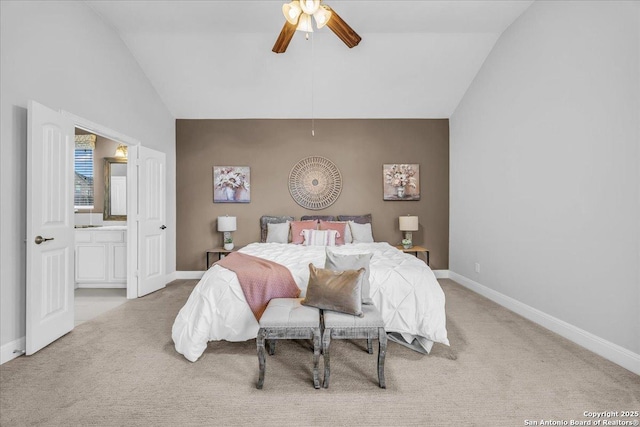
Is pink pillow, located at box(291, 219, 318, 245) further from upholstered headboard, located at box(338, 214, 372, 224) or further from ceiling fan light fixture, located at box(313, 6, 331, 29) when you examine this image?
ceiling fan light fixture, located at box(313, 6, 331, 29)

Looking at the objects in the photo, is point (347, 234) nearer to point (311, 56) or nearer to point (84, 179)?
point (311, 56)

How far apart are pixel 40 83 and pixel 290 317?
119 inches

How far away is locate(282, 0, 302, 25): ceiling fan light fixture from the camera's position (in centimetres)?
231

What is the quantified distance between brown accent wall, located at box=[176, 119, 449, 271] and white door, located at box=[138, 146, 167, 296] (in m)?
0.60

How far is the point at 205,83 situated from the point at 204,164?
1308mm

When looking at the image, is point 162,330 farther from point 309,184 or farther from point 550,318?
point 550,318

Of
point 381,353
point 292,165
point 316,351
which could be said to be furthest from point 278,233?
point 381,353

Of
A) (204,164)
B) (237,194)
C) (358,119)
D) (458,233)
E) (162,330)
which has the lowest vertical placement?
(162,330)

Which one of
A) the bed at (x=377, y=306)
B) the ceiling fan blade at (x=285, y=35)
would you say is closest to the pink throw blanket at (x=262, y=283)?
the bed at (x=377, y=306)

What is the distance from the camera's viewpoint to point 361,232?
15.0ft

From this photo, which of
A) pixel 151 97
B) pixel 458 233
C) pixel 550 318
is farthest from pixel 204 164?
pixel 550 318

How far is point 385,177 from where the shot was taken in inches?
199

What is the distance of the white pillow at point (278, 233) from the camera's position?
4555mm

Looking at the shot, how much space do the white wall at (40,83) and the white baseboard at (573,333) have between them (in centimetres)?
469
